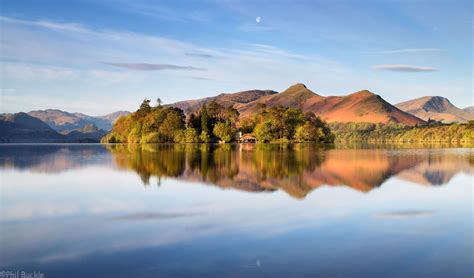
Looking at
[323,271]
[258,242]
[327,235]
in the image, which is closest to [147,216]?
[258,242]

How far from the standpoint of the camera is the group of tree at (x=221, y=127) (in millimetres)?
114188

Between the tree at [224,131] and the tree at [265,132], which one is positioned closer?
the tree at [224,131]

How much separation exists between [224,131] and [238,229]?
100 metres

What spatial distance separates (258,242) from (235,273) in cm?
233

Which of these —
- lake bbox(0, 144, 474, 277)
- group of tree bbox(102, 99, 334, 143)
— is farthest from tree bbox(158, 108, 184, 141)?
lake bbox(0, 144, 474, 277)

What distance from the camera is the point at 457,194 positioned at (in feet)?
60.7

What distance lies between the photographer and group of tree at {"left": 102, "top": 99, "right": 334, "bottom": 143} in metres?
114

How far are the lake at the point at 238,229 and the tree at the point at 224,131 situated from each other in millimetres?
89649

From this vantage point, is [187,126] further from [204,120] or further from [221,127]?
[221,127]

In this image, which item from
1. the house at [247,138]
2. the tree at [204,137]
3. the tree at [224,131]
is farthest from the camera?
the house at [247,138]

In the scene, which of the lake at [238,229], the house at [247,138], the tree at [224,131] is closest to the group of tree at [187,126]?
the tree at [224,131]

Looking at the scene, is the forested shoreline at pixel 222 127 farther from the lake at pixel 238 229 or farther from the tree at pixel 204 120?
the lake at pixel 238 229

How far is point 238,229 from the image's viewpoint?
11773 mm

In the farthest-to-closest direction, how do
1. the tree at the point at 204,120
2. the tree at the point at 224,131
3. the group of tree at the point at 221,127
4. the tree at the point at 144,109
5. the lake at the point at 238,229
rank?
the tree at the point at 144,109, the tree at the point at 204,120, the group of tree at the point at 221,127, the tree at the point at 224,131, the lake at the point at 238,229
